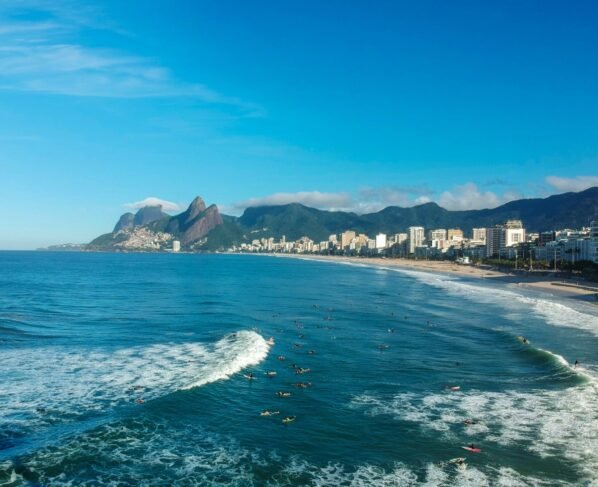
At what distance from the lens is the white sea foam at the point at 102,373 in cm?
2212

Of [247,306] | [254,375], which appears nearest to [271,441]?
[254,375]

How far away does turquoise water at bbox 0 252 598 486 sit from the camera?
16.7 m

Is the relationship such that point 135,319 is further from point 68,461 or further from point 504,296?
point 504,296

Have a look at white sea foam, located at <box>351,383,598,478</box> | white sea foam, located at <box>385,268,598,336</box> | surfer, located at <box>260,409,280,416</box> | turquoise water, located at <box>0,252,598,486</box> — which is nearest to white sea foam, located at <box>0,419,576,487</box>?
turquoise water, located at <box>0,252,598,486</box>

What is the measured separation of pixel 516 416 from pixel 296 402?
383 inches

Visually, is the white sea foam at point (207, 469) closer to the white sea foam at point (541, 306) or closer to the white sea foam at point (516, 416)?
the white sea foam at point (516, 416)

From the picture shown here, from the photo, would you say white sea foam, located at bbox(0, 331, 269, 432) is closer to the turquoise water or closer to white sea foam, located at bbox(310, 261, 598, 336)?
the turquoise water

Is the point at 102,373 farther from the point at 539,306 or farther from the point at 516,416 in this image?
the point at 539,306

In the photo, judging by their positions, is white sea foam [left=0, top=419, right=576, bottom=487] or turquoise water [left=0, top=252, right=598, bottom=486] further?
turquoise water [left=0, top=252, right=598, bottom=486]

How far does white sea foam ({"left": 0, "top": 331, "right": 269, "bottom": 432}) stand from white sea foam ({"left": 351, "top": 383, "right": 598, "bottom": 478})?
10.2 m

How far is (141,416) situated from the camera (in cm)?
2095

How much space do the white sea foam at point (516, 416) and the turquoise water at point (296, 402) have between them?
87 millimetres

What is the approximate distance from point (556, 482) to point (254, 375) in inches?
637

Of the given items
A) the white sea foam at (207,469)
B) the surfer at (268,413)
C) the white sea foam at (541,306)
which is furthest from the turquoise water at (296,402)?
the white sea foam at (541,306)
